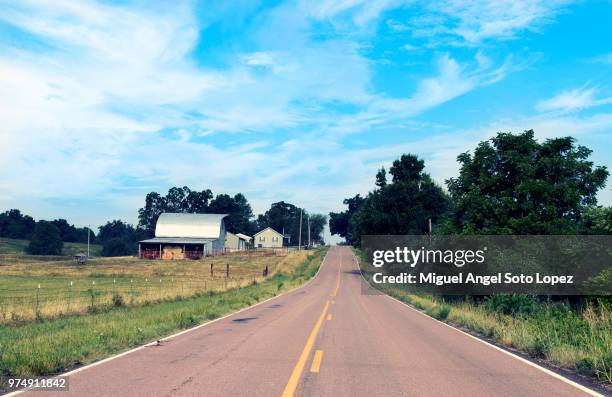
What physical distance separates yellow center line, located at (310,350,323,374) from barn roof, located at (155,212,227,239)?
281 ft

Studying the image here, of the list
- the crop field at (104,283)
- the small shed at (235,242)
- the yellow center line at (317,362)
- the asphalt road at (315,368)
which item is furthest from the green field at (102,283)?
the small shed at (235,242)

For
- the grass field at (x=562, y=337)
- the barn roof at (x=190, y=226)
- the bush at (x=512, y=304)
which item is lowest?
the bush at (x=512, y=304)

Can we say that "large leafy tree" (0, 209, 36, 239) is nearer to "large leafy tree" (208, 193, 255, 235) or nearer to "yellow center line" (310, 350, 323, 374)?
"large leafy tree" (208, 193, 255, 235)

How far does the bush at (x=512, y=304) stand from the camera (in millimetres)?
20312

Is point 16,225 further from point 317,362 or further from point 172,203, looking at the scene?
point 317,362

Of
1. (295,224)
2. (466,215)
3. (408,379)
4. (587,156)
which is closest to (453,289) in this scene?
(466,215)

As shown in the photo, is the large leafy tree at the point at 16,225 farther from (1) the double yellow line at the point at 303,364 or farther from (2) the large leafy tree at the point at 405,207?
(1) the double yellow line at the point at 303,364

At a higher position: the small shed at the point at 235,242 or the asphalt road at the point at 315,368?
the small shed at the point at 235,242

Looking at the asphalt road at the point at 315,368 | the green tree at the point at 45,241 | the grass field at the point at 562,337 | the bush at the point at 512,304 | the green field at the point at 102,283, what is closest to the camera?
the asphalt road at the point at 315,368

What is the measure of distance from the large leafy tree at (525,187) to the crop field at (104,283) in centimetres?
1810

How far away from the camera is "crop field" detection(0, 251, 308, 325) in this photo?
2161 centimetres

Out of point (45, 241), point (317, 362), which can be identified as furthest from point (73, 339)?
point (45, 241)

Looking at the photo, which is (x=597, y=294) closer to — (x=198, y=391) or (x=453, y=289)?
(x=453, y=289)

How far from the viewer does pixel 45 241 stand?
128m
